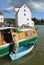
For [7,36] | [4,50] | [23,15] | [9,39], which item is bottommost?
[23,15]

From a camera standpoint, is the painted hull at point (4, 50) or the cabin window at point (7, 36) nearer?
the painted hull at point (4, 50)

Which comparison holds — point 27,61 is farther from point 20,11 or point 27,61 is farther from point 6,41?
point 20,11

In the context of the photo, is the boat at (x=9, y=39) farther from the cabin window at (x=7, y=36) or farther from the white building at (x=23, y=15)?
the white building at (x=23, y=15)

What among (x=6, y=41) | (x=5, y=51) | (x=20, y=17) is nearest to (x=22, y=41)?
(x=6, y=41)

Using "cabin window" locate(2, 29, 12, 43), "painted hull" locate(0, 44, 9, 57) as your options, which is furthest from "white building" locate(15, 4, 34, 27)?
"painted hull" locate(0, 44, 9, 57)

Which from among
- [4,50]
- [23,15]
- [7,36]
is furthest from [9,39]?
[23,15]

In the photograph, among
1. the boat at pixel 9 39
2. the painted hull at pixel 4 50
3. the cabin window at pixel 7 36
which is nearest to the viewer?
the painted hull at pixel 4 50

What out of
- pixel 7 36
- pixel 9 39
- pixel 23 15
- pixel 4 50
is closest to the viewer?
pixel 4 50

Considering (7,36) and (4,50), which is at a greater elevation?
(7,36)

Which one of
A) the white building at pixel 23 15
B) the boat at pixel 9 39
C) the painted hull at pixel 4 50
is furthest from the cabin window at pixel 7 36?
the white building at pixel 23 15

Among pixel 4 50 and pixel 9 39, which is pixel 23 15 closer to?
pixel 9 39

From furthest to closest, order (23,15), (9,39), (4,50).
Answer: (23,15) < (9,39) < (4,50)

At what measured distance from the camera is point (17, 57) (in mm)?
21047

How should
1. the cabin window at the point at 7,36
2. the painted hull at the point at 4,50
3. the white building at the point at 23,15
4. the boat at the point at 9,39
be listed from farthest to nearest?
the white building at the point at 23,15 < the cabin window at the point at 7,36 < the boat at the point at 9,39 < the painted hull at the point at 4,50
